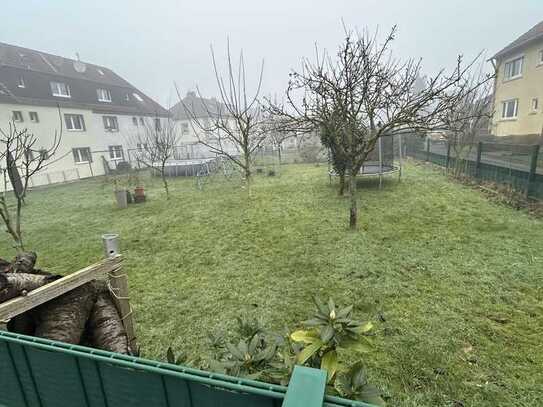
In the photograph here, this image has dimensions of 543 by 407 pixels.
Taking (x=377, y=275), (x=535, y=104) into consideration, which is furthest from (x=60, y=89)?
(x=535, y=104)

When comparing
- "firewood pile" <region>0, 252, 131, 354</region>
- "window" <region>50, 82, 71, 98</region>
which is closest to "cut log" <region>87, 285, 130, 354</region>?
"firewood pile" <region>0, 252, 131, 354</region>

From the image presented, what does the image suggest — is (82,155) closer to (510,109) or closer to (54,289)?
(54,289)

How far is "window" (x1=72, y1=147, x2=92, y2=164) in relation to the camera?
65.7 ft

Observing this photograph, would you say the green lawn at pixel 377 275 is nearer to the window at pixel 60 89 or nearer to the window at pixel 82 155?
the window at pixel 82 155

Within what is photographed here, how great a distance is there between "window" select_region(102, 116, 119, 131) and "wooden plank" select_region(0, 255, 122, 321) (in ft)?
82.2

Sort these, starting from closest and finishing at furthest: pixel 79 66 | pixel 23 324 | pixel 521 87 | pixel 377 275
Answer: pixel 23 324 < pixel 377 275 < pixel 521 87 < pixel 79 66

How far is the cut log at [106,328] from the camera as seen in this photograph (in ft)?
7.00

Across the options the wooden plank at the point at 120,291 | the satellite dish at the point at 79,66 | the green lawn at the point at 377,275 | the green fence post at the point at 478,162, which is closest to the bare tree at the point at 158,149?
the green lawn at the point at 377,275

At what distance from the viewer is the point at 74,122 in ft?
66.7

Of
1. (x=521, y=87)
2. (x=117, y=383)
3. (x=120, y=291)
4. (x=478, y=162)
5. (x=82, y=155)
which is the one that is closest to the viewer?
(x=117, y=383)

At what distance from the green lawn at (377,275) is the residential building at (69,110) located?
35.8ft

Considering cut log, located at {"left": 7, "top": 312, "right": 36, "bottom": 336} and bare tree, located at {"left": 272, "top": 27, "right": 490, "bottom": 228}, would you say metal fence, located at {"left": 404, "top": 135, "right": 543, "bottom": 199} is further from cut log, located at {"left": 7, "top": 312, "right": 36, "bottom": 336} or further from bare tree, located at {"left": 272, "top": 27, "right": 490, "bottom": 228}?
cut log, located at {"left": 7, "top": 312, "right": 36, "bottom": 336}

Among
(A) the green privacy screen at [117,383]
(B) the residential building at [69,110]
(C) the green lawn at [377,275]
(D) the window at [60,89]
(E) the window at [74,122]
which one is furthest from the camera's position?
(D) the window at [60,89]

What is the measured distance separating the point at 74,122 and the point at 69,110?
84cm
